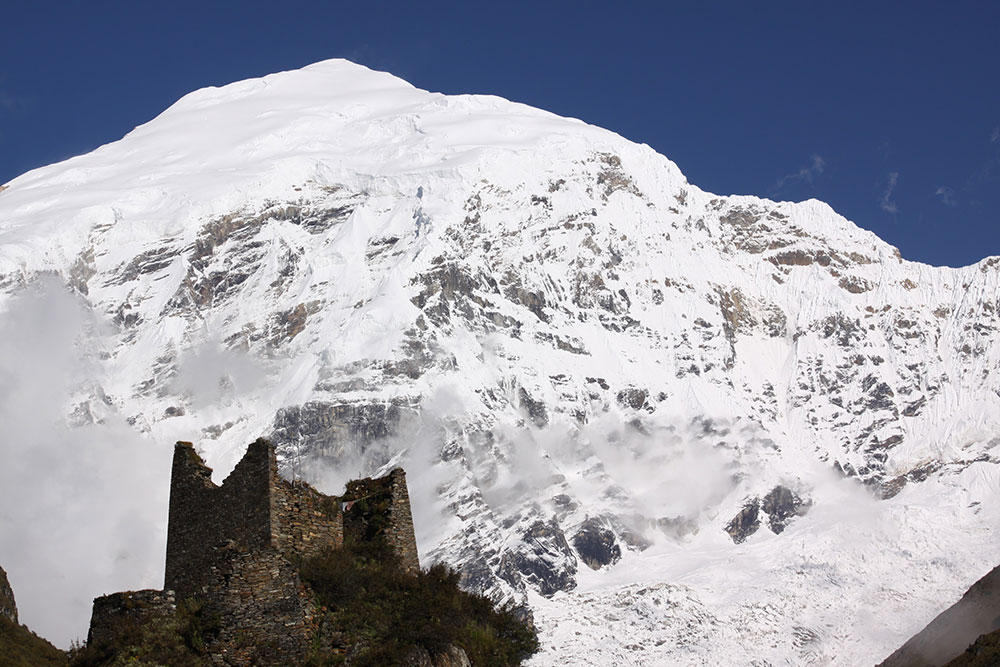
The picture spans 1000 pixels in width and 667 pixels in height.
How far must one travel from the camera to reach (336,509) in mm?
33219

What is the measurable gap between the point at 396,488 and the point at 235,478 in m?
5.84

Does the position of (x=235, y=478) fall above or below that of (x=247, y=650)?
above

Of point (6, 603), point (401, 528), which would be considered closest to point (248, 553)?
point (401, 528)

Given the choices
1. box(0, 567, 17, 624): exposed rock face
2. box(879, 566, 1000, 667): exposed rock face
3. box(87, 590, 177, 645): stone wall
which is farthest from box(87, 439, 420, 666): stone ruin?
box(879, 566, 1000, 667): exposed rock face

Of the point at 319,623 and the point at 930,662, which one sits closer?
the point at 319,623

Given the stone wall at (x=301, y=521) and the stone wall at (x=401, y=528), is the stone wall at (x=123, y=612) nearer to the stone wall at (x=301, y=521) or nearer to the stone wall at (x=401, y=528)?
the stone wall at (x=301, y=521)

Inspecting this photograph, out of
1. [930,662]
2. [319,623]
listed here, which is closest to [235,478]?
[319,623]

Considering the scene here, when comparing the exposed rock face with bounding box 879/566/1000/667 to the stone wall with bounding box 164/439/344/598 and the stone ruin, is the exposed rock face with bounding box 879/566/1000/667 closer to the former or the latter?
the stone ruin

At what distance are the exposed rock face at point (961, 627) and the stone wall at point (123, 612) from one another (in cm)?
3124

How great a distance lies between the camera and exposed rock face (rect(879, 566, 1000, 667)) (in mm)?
53250

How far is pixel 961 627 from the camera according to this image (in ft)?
187

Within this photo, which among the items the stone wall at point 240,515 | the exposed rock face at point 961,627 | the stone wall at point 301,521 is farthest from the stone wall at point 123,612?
the exposed rock face at point 961,627

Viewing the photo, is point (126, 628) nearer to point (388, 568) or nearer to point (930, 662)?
point (388, 568)

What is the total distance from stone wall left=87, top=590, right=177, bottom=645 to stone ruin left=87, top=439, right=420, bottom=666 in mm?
19
